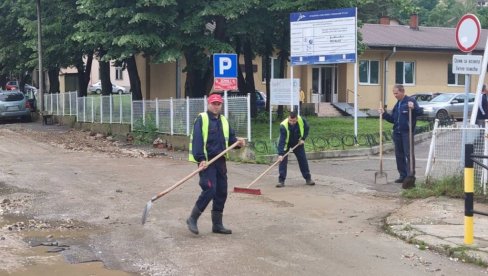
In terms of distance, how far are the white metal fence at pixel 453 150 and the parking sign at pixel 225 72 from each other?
23.3ft

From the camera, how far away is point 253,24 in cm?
2242

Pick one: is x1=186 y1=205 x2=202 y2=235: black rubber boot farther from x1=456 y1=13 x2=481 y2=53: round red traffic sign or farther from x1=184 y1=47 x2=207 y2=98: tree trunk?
x1=184 y1=47 x2=207 y2=98: tree trunk

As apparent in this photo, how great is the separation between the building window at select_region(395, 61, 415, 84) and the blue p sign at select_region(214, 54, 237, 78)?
2274 cm

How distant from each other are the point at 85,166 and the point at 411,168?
8157 millimetres

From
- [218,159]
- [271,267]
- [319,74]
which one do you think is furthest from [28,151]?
[319,74]

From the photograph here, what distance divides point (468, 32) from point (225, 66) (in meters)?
7.71

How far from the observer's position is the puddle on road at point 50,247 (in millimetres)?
6660

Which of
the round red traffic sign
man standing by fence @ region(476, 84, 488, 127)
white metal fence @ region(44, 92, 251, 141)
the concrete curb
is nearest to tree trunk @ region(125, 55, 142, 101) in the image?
white metal fence @ region(44, 92, 251, 141)

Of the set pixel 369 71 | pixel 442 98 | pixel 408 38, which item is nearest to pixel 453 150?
pixel 442 98

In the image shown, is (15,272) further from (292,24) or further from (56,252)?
(292,24)

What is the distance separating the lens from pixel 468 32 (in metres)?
10.9

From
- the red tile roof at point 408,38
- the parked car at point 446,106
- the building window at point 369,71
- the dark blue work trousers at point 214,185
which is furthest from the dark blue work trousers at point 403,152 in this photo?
the building window at point 369,71

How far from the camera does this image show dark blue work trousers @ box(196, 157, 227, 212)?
822cm

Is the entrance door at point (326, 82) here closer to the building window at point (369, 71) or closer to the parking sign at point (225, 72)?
the building window at point (369, 71)
